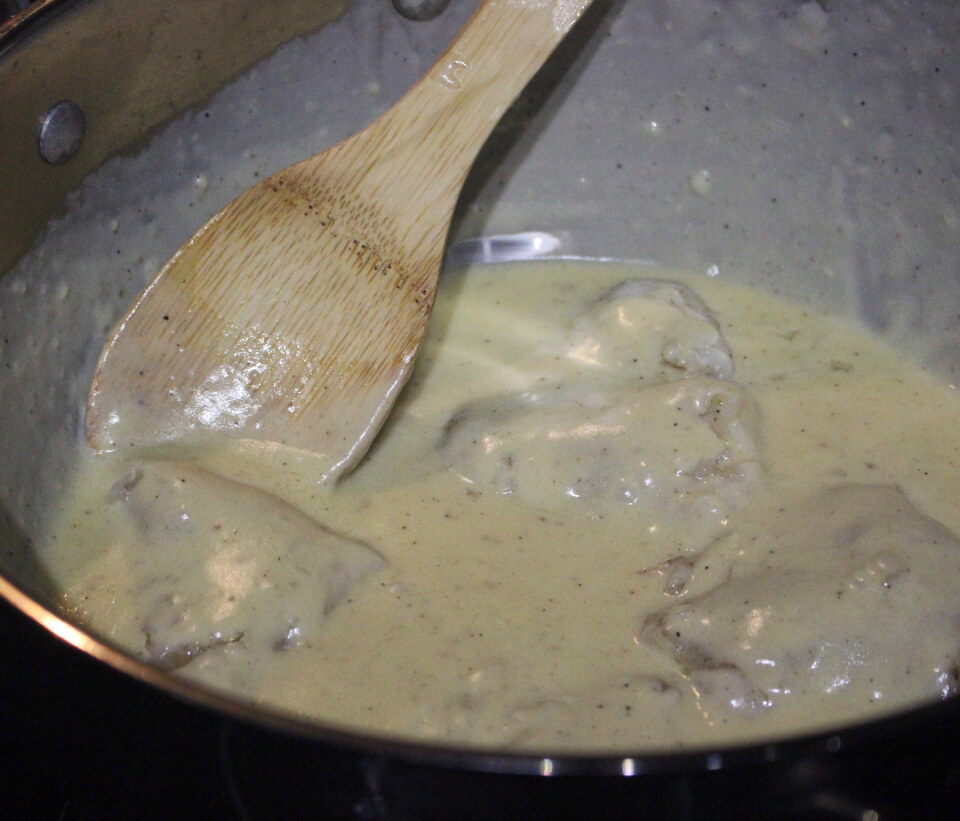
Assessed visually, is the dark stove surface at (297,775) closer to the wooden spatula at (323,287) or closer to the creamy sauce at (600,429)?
the creamy sauce at (600,429)

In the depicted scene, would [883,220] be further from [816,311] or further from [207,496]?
[207,496]

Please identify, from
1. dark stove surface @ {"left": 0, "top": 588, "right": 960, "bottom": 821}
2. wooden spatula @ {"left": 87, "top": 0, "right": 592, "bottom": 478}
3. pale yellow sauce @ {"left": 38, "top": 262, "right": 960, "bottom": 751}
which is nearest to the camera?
dark stove surface @ {"left": 0, "top": 588, "right": 960, "bottom": 821}

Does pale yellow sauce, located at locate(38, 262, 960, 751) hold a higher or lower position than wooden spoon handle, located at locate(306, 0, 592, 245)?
lower

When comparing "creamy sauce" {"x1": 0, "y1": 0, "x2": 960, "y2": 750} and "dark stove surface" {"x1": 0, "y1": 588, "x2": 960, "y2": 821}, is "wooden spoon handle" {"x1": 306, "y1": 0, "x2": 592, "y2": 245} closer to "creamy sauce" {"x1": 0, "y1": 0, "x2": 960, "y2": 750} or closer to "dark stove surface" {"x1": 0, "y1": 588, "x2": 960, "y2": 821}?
"creamy sauce" {"x1": 0, "y1": 0, "x2": 960, "y2": 750}

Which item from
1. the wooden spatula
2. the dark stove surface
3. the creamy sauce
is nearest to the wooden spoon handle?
the wooden spatula

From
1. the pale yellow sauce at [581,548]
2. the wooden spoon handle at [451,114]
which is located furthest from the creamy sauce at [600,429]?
the wooden spoon handle at [451,114]

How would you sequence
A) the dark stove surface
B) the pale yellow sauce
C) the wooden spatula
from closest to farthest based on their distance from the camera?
1. the dark stove surface
2. the pale yellow sauce
3. the wooden spatula

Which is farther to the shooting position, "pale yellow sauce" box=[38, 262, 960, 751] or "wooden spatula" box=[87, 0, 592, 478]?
"wooden spatula" box=[87, 0, 592, 478]
